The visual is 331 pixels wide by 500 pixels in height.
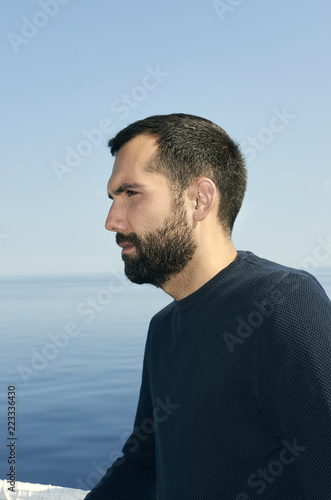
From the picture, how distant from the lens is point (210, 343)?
1454 millimetres

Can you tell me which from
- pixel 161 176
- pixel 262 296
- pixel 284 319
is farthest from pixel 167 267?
pixel 284 319

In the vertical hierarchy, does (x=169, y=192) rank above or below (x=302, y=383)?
above

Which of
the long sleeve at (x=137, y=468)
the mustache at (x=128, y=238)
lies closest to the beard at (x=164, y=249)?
the mustache at (x=128, y=238)

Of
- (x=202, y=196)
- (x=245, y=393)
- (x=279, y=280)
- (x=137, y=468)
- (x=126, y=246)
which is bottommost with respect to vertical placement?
(x=137, y=468)

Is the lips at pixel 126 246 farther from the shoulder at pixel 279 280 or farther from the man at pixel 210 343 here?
the shoulder at pixel 279 280

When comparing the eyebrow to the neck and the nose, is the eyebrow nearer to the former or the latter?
the nose

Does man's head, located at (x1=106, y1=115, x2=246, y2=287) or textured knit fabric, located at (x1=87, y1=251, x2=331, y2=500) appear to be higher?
man's head, located at (x1=106, y1=115, x2=246, y2=287)

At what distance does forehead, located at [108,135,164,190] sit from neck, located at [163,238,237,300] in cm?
29

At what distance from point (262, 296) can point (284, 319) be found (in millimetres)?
126

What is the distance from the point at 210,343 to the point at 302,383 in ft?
1.25

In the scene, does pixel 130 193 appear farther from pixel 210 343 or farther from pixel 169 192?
pixel 210 343

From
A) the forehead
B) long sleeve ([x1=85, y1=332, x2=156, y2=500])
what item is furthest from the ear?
long sleeve ([x1=85, y1=332, x2=156, y2=500])

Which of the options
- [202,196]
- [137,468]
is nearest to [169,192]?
[202,196]

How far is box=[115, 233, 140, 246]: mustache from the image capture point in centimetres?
168
